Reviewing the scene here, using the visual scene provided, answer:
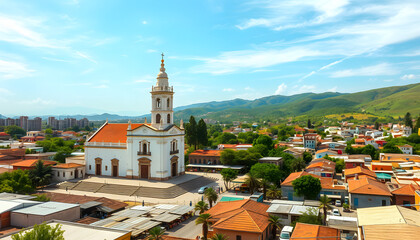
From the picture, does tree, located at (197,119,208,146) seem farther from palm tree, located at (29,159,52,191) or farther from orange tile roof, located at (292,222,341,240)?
orange tile roof, located at (292,222,341,240)

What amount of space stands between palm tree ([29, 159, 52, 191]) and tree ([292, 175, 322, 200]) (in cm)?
3044

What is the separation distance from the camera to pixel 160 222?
22.6 metres

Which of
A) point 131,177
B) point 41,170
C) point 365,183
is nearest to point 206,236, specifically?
point 365,183

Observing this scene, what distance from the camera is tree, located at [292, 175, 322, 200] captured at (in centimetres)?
2898

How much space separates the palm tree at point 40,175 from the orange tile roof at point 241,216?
24882mm

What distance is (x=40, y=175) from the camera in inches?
1494

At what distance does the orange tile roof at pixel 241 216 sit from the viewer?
19.5 metres

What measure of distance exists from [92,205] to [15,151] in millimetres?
43093

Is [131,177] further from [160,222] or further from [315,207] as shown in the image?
[315,207]

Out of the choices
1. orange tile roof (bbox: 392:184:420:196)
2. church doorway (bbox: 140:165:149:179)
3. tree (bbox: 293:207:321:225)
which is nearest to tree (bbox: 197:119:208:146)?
church doorway (bbox: 140:165:149:179)

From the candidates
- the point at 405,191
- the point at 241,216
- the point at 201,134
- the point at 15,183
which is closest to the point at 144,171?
the point at 15,183

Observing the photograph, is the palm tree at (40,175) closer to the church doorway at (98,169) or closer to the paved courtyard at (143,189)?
the paved courtyard at (143,189)

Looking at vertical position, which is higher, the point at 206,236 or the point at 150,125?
the point at 150,125

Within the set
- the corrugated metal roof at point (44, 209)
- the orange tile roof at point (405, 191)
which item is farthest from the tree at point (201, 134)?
the corrugated metal roof at point (44, 209)
